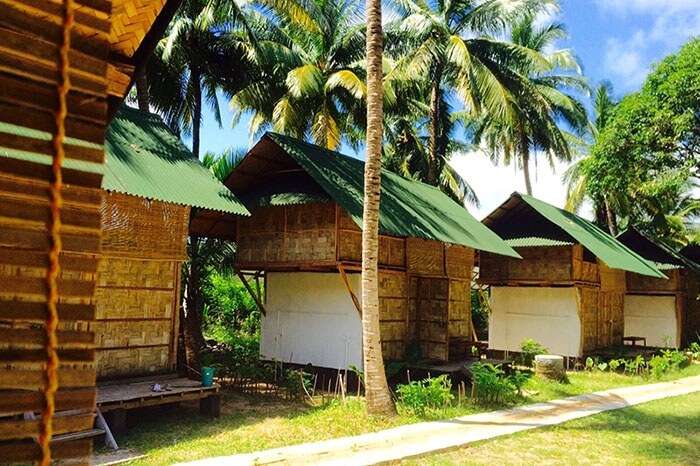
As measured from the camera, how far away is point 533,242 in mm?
17828

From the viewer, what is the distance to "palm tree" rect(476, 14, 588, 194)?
68.9ft

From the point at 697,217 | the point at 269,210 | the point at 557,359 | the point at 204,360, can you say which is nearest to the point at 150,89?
the point at 269,210

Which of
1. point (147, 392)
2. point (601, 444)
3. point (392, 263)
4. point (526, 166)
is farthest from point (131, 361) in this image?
point (526, 166)

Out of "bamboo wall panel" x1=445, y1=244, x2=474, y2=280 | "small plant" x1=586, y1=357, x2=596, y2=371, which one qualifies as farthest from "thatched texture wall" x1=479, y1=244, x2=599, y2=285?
"bamboo wall panel" x1=445, y1=244, x2=474, y2=280

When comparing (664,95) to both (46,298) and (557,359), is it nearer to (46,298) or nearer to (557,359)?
(557,359)

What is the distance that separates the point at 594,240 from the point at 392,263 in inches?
340

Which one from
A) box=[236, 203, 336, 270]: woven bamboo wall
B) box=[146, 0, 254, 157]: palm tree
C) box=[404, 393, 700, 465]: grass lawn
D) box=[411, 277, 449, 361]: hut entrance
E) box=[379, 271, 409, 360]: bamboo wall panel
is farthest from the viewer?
box=[146, 0, 254, 157]: palm tree

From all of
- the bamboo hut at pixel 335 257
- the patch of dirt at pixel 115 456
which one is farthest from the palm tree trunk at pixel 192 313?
the patch of dirt at pixel 115 456

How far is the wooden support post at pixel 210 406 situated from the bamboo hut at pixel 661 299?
62.3 feet

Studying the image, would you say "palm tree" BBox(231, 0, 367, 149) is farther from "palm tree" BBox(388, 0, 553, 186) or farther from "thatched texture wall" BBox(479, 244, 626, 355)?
"thatched texture wall" BBox(479, 244, 626, 355)

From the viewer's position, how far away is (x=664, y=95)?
18.2 metres

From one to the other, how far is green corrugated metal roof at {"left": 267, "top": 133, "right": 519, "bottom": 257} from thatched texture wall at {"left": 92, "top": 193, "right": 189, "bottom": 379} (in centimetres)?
319

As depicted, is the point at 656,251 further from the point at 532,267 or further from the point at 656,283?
the point at 532,267

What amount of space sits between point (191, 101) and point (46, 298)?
1720 centimetres
